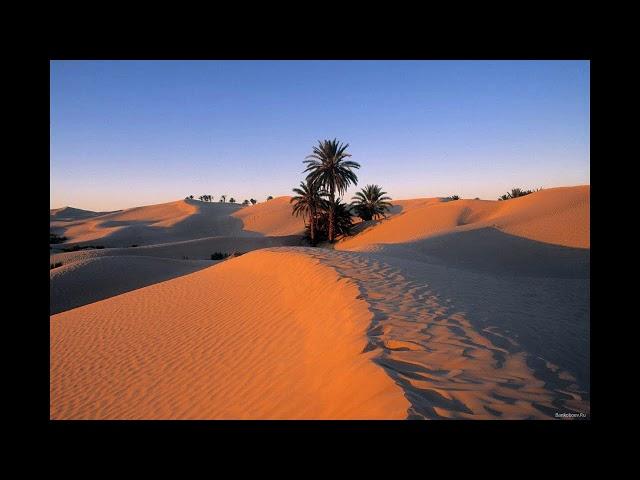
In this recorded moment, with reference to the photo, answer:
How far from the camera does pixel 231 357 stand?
5867 millimetres

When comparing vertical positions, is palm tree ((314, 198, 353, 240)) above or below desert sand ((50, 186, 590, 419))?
above

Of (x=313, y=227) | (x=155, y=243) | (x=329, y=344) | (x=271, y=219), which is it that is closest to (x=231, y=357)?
(x=329, y=344)

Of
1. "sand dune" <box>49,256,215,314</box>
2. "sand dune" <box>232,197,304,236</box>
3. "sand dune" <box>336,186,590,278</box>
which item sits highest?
"sand dune" <box>232,197,304,236</box>

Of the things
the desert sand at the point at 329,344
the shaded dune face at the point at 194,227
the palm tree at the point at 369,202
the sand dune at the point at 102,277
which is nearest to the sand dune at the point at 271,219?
the shaded dune face at the point at 194,227

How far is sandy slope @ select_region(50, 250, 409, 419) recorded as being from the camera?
387 centimetres

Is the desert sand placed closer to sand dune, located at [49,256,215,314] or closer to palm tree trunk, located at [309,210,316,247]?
sand dune, located at [49,256,215,314]

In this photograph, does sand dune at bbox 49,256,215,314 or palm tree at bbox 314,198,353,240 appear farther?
palm tree at bbox 314,198,353,240

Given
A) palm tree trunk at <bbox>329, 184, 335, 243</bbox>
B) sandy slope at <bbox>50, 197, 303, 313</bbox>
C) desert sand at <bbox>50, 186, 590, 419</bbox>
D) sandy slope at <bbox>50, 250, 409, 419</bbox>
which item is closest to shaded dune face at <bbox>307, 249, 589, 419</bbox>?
desert sand at <bbox>50, 186, 590, 419</bbox>

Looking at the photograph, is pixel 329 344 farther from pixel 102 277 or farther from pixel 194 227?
pixel 194 227

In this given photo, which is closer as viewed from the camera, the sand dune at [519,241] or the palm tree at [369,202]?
the sand dune at [519,241]

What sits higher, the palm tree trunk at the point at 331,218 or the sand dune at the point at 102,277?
the palm tree trunk at the point at 331,218

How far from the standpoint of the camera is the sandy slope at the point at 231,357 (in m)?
3.87

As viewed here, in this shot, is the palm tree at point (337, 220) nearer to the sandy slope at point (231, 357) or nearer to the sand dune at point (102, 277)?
the sand dune at point (102, 277)
